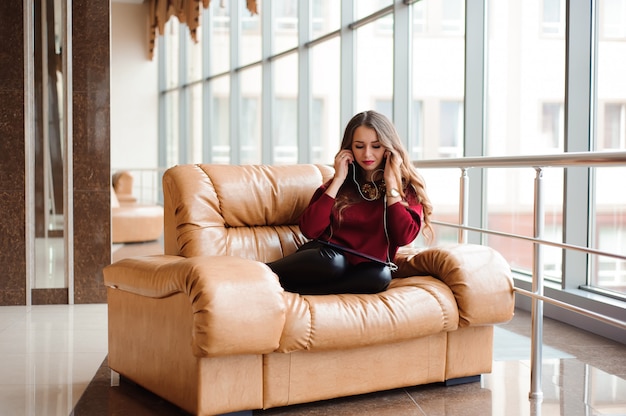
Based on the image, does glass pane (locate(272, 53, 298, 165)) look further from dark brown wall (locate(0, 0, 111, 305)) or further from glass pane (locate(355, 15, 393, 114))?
dark brown wall (locate(0, 0, 111, 305))

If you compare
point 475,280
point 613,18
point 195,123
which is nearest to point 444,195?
point 613,18

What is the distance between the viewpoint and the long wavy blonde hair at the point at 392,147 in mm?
2924

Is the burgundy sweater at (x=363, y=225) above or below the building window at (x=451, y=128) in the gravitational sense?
below

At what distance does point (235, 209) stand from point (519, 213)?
2607 millimetres

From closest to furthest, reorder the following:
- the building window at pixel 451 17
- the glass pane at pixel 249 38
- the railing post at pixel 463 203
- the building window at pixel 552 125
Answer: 1. the railing post at pixel 463 203
2. the building window at pixel 552 125
3. the building window at pixel 451 17
4. the glass pane at pixel 249 38

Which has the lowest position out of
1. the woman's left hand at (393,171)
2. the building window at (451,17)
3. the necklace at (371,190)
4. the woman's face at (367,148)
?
the necklace at (371,190)

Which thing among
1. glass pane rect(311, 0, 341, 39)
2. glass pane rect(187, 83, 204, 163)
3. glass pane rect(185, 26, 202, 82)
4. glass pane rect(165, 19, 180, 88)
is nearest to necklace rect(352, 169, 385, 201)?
glass pane rect(311, 0, 341, 39)

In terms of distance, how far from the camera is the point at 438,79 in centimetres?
579

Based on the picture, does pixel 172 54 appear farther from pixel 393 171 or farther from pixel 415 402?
pixel 415 402

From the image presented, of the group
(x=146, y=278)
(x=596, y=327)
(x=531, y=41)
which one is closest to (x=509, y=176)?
(x=531, y=41)

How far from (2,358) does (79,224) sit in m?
1.56

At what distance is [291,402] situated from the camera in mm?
2510

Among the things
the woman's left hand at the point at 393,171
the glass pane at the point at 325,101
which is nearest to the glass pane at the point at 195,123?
the glass pane at the point at 325,101

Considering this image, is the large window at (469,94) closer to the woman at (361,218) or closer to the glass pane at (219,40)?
the glass pane at (219,40)
